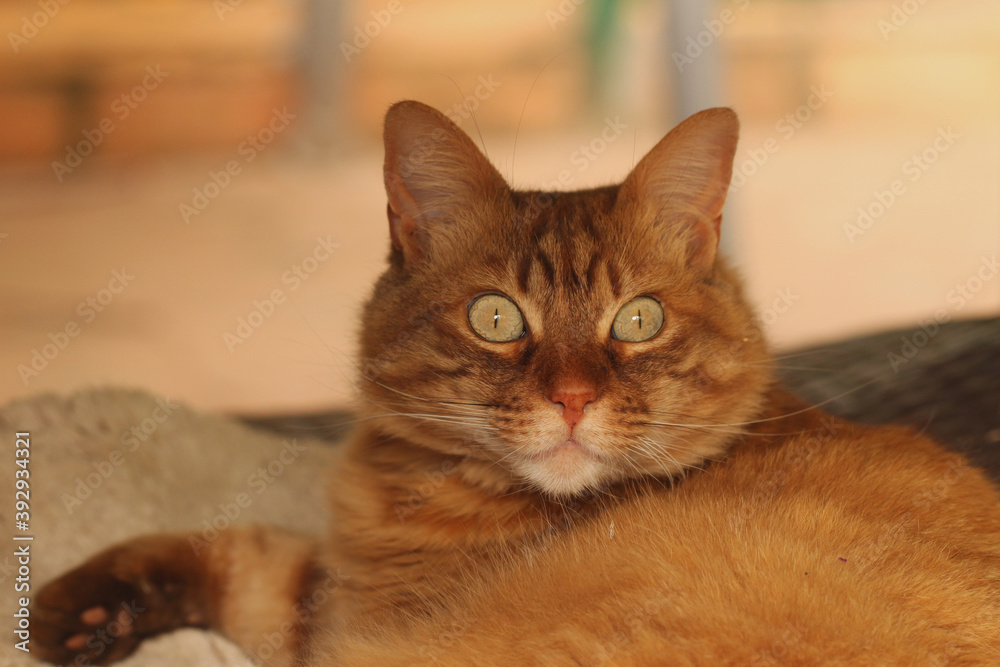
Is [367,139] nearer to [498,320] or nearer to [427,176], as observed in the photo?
[427,176]

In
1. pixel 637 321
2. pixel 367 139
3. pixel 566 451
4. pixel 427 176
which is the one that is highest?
pixel 427 176

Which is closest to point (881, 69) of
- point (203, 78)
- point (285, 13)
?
point (285, 13)

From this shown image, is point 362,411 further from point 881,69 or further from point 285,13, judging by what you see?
point 881,69

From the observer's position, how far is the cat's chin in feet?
4.80

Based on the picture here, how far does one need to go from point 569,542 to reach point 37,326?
391 centimetres

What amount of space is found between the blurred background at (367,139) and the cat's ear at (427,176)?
296cm

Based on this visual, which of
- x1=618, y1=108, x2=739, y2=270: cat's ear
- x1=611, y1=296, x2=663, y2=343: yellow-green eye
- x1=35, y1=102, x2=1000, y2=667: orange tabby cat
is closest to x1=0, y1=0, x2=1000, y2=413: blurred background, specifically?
x1=35, y1=102, x2=1000, y2=667: orange tabby cat

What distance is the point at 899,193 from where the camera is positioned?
19.2ft

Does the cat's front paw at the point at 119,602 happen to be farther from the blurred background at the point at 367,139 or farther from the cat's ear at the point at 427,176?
the blurred background at the point at 367,139

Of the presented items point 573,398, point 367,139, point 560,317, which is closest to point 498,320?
point 560,317

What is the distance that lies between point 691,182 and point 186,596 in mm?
1297

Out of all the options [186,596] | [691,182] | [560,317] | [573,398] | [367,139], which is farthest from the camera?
[367,139]

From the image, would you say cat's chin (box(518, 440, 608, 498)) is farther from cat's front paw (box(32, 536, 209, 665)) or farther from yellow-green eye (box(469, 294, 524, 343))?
cat's front paw (box(32, 536, 209, 665))

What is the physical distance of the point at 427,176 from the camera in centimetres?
175
